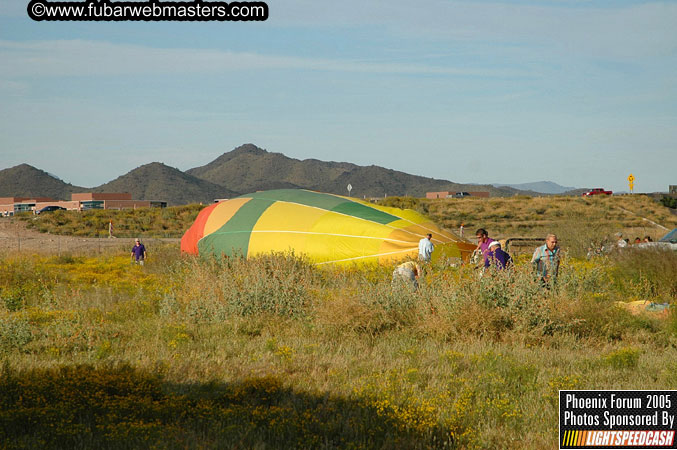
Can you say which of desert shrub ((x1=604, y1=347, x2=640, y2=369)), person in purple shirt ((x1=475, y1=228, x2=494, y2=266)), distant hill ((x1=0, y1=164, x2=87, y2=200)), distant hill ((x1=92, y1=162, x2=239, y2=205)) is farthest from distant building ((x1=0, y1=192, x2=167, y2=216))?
desert shrub ((x1=604, y1=347, x2=640, y2=369))

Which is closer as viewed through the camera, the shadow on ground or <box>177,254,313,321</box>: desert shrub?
the shadow on ground

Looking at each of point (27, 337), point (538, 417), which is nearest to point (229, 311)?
point (27, 337)

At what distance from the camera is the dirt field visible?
29.9 meters

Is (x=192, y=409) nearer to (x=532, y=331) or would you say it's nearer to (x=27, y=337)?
(x=27, y=337)

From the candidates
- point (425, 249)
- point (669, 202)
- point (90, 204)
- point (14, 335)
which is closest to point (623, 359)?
point (425, 249)

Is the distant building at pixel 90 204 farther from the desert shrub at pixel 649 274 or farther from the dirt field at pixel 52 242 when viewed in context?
the desert shrub at pixel 649 274

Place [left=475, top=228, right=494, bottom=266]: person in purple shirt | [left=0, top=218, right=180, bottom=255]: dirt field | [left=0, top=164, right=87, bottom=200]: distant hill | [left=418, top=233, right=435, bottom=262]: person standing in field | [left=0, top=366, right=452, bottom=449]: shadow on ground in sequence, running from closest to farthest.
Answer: [left=0, top=366, right=452, bottom=449]: shadow on ground → [left=475, top=228, right=494, bottom=266]: person in purple shirt → [left=418, top=233, right=435, bottom=262]: person standing in field → [left=0, top=218, right=180, bottom=255]: dirt field → [left=0, top=164, right=87, bottom=200]: distant hill

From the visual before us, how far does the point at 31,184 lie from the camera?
182250mm

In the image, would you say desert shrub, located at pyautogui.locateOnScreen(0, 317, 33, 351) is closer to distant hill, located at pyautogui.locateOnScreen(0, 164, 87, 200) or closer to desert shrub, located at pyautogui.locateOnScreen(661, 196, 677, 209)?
desert shrub, located at pyautogui.locateOnScreen(661, 196, 677, 209)

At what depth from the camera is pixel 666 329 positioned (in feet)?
30.9

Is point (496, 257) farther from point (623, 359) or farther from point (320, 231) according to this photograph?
point (320, 231)

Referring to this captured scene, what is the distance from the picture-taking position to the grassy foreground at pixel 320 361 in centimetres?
540

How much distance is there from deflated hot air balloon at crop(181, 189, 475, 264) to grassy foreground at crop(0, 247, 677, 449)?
2636 millimetres

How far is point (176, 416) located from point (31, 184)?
196061mm
